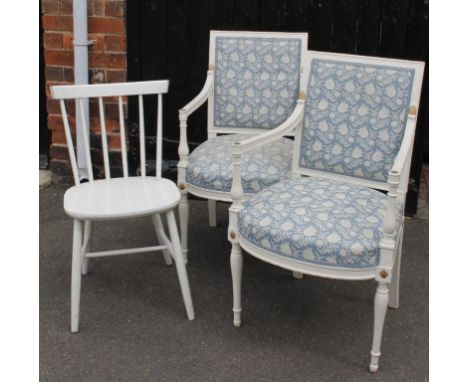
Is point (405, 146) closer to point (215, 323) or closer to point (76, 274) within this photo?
point (215, 323)

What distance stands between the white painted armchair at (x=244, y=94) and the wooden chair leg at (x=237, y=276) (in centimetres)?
45

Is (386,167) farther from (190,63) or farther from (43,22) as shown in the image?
(43,22)

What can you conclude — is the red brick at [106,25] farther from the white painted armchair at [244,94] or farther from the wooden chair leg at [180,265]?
the wooden chair leg at [180,265]

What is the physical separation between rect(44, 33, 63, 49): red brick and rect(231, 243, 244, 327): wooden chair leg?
1.90m

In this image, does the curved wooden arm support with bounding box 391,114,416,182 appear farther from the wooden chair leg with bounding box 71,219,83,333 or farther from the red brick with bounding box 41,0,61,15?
the red brick with bounding box 41,0,61,15

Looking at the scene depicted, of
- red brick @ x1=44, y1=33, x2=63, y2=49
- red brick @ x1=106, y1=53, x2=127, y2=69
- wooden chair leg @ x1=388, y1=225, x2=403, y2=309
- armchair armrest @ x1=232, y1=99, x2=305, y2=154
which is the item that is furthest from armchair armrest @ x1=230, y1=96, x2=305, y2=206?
red brick @ x1=44, y1=33, x2=63, y2=49

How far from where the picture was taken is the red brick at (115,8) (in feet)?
12.8

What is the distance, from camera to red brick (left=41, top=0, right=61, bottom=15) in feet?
13.0

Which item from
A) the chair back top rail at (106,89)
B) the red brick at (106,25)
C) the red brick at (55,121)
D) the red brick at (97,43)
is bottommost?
the red brick at (55,121)

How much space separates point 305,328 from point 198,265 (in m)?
0.71

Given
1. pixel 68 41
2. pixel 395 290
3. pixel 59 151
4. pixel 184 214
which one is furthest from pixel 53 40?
pixel 395 290

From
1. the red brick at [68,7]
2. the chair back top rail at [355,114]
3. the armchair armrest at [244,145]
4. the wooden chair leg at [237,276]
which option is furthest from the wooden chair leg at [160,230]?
the red brick at [68,7]

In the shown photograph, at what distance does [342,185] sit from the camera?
111 inches

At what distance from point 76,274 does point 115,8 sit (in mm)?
1752
